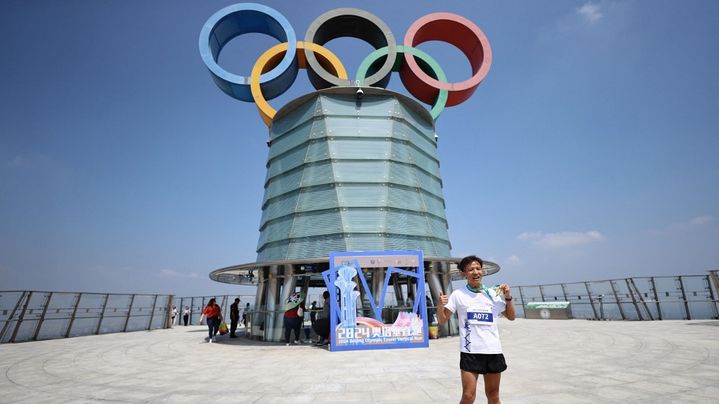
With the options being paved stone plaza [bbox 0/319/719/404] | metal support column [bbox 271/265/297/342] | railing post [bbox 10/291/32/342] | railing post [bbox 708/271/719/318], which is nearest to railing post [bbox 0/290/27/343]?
railing post [bbox 10/291/32/342]

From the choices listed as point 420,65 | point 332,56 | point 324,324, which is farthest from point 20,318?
point 420,65

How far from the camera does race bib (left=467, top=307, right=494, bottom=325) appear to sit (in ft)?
13.8

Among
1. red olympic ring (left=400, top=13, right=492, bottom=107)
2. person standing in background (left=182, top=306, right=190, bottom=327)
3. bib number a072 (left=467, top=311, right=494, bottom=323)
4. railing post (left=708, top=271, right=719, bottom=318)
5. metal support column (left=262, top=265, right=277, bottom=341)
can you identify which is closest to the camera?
bib number a072 (left=467, top=311, right=494, bottom=323)

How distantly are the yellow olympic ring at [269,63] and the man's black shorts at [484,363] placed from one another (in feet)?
68.9

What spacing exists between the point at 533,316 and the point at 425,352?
777 inches

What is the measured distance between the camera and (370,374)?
8633 millimetres

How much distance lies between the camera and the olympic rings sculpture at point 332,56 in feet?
75.4

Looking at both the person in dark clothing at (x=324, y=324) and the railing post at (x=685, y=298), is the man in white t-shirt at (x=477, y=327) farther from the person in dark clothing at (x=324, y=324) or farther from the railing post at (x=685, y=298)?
the railing post at (x=685, y=298)

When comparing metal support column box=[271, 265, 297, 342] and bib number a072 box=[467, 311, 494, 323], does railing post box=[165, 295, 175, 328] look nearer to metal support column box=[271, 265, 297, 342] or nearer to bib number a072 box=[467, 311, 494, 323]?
metal support column box=[271, 265, 297, 342]

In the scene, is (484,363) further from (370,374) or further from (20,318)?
(20,318)

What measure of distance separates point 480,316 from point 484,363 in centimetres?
52

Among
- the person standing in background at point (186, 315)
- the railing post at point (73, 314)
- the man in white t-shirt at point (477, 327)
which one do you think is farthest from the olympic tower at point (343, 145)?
the person standing in background at point (186, 315)

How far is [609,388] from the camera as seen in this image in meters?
6.56

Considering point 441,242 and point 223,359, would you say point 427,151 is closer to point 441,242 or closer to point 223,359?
point 441,242
